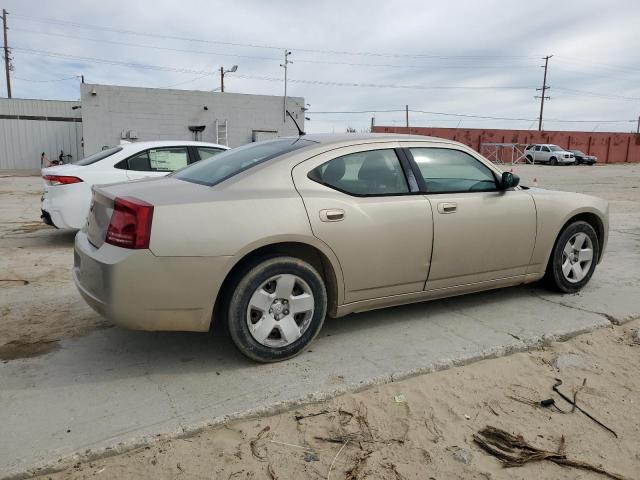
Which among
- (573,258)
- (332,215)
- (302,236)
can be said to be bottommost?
(573,258)

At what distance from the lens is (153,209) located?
3006 millimetres

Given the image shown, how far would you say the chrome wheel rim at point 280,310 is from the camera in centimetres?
329

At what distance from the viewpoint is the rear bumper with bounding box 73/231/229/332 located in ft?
9.77

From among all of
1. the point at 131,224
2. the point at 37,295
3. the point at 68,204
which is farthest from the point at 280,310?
the point at 68,204

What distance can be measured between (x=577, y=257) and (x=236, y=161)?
335 cm

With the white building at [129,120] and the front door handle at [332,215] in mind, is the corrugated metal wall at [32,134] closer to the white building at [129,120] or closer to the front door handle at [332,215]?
the white building at [129,120]

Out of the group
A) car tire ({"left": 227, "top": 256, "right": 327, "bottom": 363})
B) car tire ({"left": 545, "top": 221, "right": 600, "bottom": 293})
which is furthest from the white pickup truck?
car tire ({"left": 227, "top": 256, "right": 327, "bottom": 363})

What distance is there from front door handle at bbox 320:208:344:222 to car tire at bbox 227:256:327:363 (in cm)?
34

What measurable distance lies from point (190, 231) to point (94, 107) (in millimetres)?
24245

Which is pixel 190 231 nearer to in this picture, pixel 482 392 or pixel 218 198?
pixel 218 198

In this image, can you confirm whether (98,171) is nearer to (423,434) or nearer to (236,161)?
(236,161)

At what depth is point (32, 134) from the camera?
95.8ft

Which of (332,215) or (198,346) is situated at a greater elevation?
(332,215)

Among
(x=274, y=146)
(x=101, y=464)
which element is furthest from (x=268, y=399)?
(x=274, y=146)
